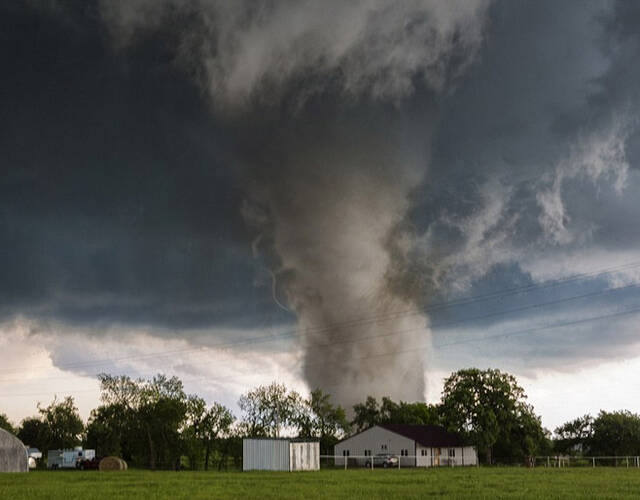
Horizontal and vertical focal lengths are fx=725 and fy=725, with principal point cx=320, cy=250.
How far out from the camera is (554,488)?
34.1m

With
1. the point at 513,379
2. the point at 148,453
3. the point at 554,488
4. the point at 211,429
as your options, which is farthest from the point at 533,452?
the point at 554,488

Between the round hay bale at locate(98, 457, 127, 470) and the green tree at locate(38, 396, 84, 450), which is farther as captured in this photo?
the green tree at locate(38, 396, 84, 450)

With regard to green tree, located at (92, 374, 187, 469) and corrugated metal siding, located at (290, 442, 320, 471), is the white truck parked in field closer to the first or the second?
green tree, located at (92, 374, 187, 469)

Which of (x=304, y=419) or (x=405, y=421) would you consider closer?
(x=304, y=419)

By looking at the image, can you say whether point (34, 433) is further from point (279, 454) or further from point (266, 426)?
point (279, 454)

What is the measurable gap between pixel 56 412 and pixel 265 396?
136 feet

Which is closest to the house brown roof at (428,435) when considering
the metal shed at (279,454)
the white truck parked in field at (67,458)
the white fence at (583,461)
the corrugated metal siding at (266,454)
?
the white fence at (583,461)

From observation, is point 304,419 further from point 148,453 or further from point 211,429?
point 148,453

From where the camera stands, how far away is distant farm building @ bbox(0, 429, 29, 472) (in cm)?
6762

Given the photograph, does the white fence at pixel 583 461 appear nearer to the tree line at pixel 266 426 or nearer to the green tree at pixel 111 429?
the tree line at pixel 266 426

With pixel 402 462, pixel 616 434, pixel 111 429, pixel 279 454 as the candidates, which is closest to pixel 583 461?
pixel 616 434

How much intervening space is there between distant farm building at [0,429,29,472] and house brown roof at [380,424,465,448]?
47506 millimetres

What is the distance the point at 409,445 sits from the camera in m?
94.6

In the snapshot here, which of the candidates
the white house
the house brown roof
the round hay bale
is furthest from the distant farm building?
the house brown roof
